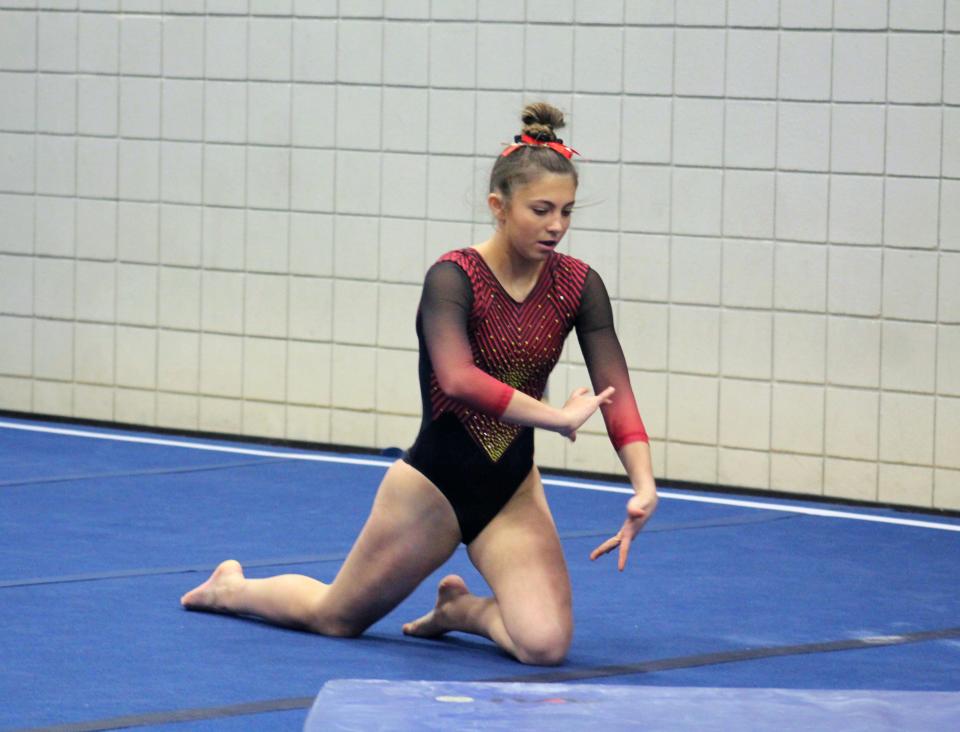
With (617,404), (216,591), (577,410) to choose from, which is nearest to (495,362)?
(617,404)

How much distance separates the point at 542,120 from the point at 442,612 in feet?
3.95

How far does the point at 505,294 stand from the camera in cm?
422

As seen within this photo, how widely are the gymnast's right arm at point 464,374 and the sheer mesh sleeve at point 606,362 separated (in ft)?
0.44

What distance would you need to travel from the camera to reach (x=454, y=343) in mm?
4070

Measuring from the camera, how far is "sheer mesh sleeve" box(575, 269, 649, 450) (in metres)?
4.18

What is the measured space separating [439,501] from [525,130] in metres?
0.90

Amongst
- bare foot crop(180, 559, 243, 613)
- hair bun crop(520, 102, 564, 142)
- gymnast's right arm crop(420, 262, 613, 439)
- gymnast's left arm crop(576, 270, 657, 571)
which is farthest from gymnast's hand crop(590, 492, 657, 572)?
bare foot crop(180, 559, 243, 613)

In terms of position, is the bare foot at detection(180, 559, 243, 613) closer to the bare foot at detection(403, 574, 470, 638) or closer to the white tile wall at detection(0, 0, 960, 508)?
the bare foot at detection(403, 574, 470, 638)

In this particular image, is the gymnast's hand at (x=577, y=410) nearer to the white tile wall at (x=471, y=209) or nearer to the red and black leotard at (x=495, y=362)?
the red and black leotard at (x=495, y=362)

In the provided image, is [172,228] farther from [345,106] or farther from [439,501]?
[439,501]

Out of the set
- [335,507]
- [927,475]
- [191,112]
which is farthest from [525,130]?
[191,112]

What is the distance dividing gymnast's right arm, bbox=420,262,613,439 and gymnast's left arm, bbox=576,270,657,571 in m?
0.14

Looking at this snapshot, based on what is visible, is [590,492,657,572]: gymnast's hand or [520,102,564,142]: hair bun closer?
[590,492,657,572]: gymnast's hand

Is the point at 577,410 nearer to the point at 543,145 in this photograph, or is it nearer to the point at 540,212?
the point at 540,212
